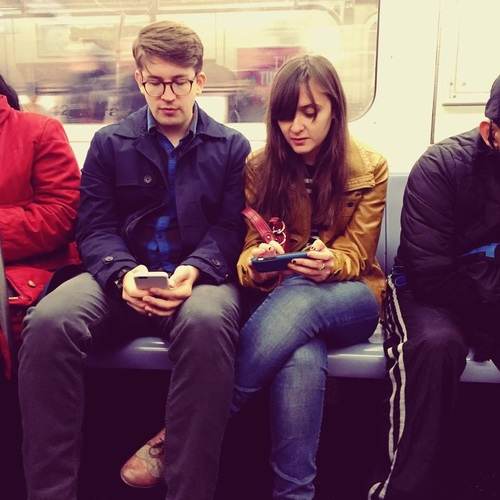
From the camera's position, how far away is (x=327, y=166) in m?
2.17

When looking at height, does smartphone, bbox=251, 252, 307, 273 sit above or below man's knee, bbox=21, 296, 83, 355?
above

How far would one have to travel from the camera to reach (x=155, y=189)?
89.7 inches

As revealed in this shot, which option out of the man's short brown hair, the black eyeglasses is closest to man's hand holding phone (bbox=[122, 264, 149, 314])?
the black eyeglasses

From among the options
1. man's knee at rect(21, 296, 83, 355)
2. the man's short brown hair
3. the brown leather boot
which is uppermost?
the man's short brown hair

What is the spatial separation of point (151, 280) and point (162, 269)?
0.36 metres

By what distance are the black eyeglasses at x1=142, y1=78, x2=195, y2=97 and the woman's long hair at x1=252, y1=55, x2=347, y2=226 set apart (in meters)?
0.31

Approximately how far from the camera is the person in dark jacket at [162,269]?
181 centimetres

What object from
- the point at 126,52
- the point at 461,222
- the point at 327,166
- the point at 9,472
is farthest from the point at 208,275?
the point at 126,52

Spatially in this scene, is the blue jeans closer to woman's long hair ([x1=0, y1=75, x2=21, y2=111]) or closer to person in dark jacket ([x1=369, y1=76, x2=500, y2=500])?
person in dark jacket ([x1=369, y1=76, x2=500, y2=500])

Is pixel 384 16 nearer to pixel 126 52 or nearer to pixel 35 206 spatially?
pixel 126 52

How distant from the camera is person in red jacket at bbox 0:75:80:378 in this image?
228 cm

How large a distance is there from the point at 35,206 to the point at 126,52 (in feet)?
3.21

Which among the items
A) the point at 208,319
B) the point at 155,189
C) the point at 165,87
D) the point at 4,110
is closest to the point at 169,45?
the point at 165,87

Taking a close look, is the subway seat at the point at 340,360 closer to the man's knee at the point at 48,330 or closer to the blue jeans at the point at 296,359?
the blue jeans at the point at 296,359
